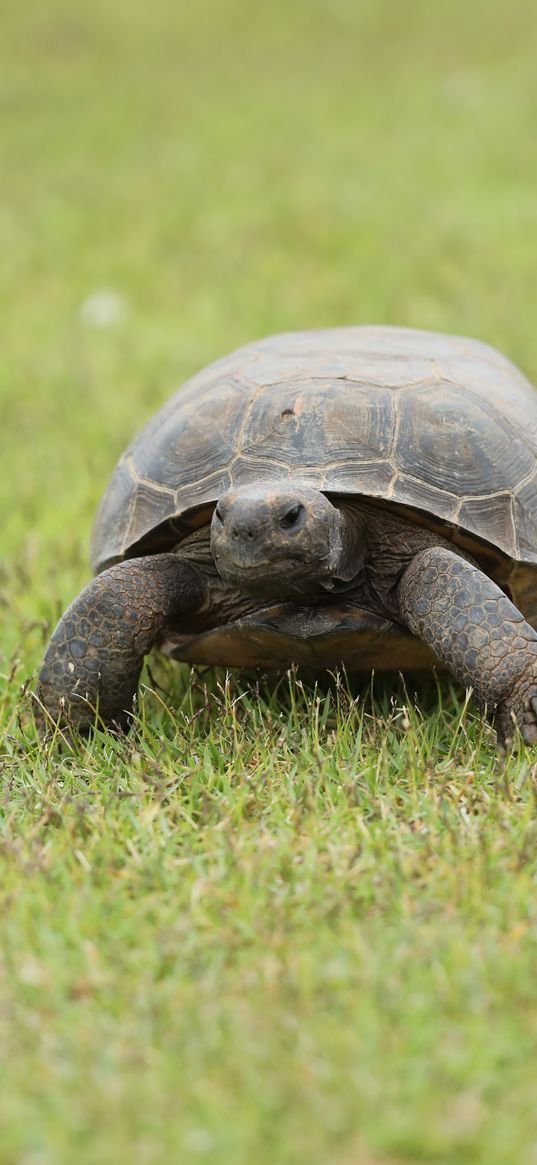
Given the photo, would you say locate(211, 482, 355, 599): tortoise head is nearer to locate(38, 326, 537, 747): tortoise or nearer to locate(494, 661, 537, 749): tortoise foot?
locate(38, 326, 537, 747): tortoise

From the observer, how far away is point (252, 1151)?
1.75 metres

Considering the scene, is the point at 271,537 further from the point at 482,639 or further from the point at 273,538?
the point at 482,639

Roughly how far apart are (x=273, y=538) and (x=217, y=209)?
835 centimetres

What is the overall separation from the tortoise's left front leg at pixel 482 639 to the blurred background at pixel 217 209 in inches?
68.3

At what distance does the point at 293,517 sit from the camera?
9.96 ft

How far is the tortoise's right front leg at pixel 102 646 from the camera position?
3.26 m

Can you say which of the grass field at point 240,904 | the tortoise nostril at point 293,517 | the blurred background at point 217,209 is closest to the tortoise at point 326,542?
the tortoise nostril at point 293,517

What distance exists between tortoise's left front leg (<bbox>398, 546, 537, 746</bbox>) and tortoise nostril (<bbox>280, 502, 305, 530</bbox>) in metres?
0.38

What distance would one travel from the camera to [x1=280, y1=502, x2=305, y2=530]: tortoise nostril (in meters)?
3.01

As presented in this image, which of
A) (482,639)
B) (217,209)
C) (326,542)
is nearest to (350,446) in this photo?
(326,542)

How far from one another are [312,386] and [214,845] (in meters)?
1.45

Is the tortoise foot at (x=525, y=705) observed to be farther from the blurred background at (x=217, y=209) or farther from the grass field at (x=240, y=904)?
the blurred background at (x=217, y=209)

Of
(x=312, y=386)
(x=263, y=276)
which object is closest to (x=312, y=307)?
(x=263, y=276)

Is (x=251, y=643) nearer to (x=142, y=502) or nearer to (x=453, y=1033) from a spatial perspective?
(x=142, y=502)
